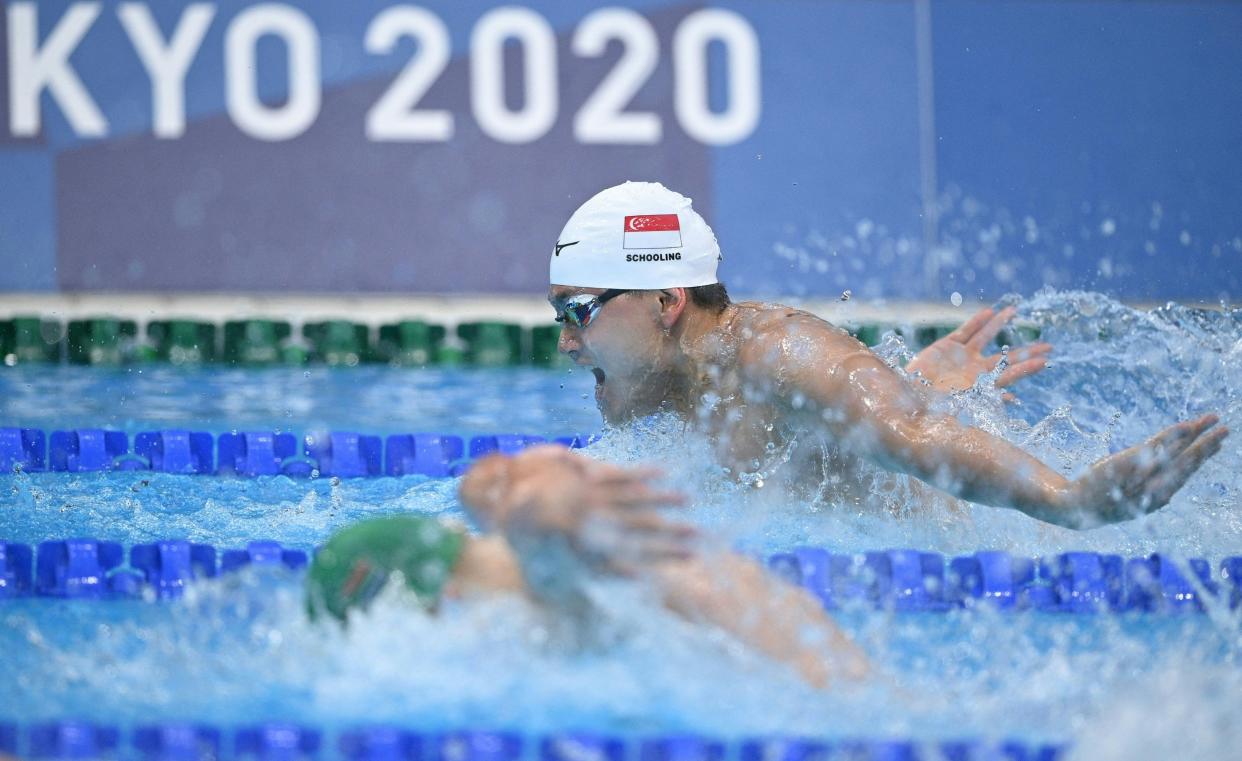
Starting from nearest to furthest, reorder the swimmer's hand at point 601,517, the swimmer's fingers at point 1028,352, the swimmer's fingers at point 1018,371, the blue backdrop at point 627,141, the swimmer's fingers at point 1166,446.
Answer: the swimmer's hand at point 601,517, the swimmer's fingers at point 1166,446, the swimmer's fingers at point 1018,371, the swimmer's fingers at point 1028,352, the blue backdrop at point 627,141

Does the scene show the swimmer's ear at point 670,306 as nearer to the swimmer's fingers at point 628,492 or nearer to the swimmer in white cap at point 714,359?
the swimmer in white cap at point 714,359

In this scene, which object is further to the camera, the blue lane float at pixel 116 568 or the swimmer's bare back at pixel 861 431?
the blue lane float at pixel 116 568

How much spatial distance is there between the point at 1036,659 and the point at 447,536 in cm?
98

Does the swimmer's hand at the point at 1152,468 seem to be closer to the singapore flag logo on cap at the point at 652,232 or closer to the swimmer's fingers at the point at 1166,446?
the swimmer's fingers at the point at 1166,446

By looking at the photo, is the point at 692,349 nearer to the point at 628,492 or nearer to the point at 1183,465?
the point at 1183,465

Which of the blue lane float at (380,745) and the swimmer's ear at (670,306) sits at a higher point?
the swimmer's ear at (670,306)

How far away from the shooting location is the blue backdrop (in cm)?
616

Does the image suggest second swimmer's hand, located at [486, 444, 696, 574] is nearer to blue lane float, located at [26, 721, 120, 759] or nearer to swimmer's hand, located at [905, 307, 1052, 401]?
blue lane float, located at [26, 721, 120, 759]

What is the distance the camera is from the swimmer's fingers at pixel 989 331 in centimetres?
371

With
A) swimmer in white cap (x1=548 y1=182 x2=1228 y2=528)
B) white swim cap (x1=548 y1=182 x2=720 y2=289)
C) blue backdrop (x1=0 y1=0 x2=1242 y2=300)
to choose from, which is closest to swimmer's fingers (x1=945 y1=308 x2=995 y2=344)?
swimmer in white cap (x1=548 y1=182 x2=1228 y2=528)

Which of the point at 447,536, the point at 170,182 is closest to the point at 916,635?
the point at 447,536

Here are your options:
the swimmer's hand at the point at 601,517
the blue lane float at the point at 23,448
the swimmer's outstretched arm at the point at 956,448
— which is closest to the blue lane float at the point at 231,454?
the blue lane float at the point at 23,448

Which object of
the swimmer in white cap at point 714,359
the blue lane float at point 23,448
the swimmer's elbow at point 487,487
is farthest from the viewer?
the blue lane float at point 23,448

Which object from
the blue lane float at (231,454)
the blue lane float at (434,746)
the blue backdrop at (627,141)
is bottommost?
the blue lane float at (434,746)
